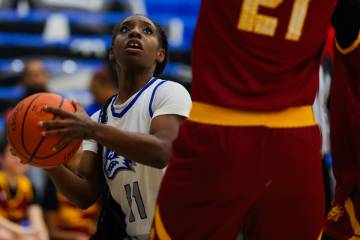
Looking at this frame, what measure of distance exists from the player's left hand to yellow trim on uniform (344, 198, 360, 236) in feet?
5.14

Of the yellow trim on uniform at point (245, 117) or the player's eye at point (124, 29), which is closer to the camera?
the yellow trim on uniform at point (245, 117)

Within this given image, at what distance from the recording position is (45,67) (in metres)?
9.89

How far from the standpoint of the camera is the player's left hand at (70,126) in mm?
4191

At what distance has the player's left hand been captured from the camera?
13.8ft

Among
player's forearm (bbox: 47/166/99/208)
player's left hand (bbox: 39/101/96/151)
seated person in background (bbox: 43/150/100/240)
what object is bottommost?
seated person in background (bbox: 43/150/100/240)

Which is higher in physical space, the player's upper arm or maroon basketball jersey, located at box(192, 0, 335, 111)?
maroon basketball jersey, located at box(192, 0, 335, 111)

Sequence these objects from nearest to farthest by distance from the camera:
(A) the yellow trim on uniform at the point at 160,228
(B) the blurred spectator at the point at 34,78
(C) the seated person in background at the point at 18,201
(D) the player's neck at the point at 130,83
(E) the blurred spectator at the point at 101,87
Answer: (A) the yellow trim on uniform at the point at 160,228 < (D) the player's neck at the point at 130,83 < (C) the seated person in background at the point at 18,201 < (E) the blurred spectator at the point at 101,87 < (B) the blurred spectator at the point at 34,78

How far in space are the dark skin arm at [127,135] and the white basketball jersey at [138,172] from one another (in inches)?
7.8

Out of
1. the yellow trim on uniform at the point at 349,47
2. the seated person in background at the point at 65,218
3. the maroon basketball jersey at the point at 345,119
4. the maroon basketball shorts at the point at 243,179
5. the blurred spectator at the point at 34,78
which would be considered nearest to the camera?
the maroon basketball shorts at the point at 243,179

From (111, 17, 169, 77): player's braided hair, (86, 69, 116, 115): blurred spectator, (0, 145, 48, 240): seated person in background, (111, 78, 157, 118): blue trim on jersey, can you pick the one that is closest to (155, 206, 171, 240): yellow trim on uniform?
(111, 78, 157, 118): blue trim on jersey

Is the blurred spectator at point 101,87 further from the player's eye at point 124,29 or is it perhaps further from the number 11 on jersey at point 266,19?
the number 11 on jersey at point 266,19

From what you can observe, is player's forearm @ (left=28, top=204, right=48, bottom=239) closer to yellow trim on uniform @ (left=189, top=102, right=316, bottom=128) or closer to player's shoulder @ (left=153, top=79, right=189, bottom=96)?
player's shoulder @ (left=153, top=79, right=189, bottom=96)

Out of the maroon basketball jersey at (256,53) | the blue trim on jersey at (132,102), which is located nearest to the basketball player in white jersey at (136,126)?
the blue trim on jersey at (132,102)

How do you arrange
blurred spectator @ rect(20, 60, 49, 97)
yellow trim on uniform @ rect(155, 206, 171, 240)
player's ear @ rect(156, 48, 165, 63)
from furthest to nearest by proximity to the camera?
blurred spectator @ rect(20, 60, 49, 97)
player's ear @ rect(156, 48, 165, 63)
yellow trim on uniform @ rect(155, 206, 171, 240)
